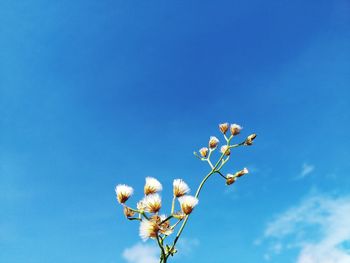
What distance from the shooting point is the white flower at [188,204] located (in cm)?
203

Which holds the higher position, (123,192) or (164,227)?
Result: (123,192)

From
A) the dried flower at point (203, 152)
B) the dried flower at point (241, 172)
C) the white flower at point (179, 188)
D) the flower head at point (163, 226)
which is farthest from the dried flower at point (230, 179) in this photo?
the flower head at point (163, 226)

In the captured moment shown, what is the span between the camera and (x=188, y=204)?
6.66ft

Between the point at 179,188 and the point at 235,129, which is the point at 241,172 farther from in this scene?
the point at 179,188

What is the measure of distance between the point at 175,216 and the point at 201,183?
40 cm

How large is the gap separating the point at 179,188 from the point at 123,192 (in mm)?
299

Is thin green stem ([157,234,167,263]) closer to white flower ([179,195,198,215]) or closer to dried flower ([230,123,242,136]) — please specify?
white flower ([179,195,198,215])

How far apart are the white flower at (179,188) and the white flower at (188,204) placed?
0.57ft

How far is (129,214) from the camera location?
6.84 feet

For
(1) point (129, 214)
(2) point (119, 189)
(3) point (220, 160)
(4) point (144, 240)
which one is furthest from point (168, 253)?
(3) point (220, 160)

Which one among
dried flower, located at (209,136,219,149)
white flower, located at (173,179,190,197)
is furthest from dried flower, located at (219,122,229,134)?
white flower, located at (173,179,190,197)

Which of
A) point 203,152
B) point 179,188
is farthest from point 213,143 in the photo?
point 179,188

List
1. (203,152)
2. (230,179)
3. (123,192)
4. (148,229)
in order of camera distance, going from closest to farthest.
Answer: (148,229)
(123,192)
(230,179)
(203,152)

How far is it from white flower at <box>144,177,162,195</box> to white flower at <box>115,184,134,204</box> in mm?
83
